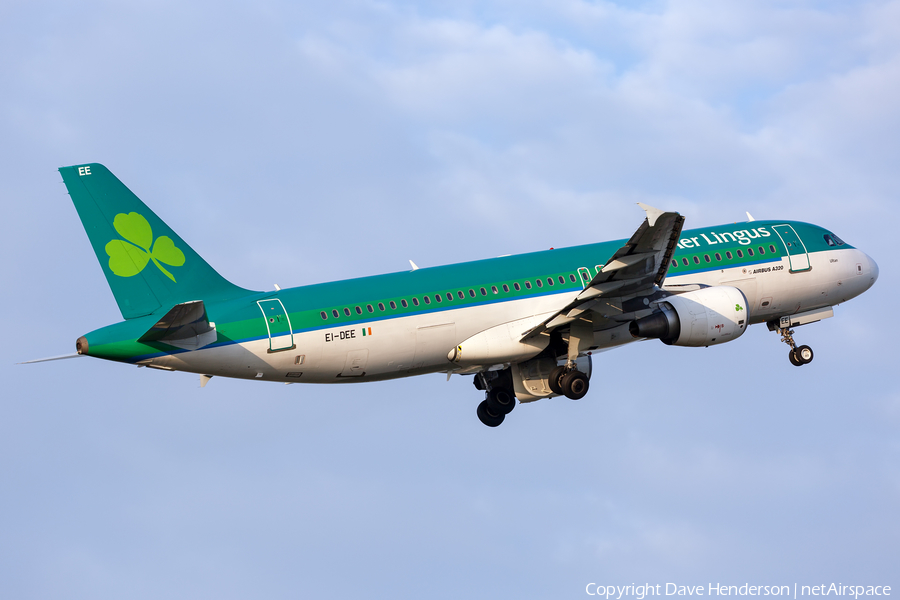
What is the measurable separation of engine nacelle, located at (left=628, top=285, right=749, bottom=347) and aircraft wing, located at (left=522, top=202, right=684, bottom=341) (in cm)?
83

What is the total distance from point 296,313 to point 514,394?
1055 centimetres

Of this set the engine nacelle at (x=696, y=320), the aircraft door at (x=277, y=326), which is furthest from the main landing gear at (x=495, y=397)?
the aircraft door at (x=277, y=326)

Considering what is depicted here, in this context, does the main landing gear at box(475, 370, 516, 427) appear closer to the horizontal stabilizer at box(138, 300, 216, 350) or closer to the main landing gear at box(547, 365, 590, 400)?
the main landing gear at box(547, 365, 590, 400)

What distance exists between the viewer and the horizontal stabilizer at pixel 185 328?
31734mm

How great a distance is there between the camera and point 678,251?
3978 centimetres

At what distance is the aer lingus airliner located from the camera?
1315 inches

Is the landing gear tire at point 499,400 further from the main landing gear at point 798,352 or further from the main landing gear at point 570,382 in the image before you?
the main landing gear at point 798,352

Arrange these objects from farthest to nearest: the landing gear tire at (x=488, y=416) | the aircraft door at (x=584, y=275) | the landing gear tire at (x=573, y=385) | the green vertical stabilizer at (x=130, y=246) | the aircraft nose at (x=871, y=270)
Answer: the aircraft nose at (x=871, y=270), the landing gear tire at (x=488, y=416), the aircraft door at (x=584, y=275), the landing gear tire at (x=573, y=385), the green vertical stabilizer at (x=130, y=246)

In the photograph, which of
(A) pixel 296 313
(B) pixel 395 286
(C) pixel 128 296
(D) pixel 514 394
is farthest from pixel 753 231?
(C) pixel 128 296

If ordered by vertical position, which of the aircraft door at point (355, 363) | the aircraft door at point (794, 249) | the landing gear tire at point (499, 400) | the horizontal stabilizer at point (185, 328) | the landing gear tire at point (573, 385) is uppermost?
the aircraft door at point (794, 249)

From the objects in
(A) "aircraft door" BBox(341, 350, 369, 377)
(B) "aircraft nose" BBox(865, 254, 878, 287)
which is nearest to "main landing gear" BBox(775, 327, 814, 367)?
(B) "aircraft nose" BBox(865, 254, 878, 287)

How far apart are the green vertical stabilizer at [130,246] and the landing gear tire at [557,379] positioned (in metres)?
11.5

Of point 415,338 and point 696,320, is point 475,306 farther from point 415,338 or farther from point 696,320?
point 696,320

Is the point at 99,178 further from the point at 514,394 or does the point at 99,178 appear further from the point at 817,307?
the point at 817,307
